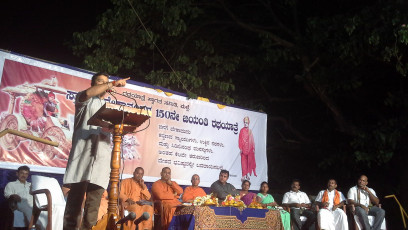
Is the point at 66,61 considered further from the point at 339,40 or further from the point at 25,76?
the point at 339,40

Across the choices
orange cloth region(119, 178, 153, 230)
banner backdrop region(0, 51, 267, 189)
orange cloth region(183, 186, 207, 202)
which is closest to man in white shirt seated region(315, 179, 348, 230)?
banner backdrop region(0, 51, 267, 189)

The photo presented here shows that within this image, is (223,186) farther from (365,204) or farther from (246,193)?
(365,204)

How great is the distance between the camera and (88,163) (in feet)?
11.7

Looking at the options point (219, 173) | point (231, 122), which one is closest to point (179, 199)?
point (219, 173)

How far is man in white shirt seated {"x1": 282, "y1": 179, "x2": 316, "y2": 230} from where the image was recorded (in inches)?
348

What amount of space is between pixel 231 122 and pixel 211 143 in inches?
29.2

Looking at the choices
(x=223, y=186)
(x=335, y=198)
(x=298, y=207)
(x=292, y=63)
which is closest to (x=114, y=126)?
(x=223, y=186)

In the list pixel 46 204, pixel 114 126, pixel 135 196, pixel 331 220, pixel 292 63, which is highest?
pixel 292 63

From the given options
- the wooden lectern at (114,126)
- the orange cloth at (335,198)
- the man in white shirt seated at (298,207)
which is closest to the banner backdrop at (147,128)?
the man in white shirt seated at (298,207)

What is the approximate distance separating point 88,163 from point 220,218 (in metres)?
2.90

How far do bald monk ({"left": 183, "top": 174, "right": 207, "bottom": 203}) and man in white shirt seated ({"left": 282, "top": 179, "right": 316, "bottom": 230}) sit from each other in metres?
1.95

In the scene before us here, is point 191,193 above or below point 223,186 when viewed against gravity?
below

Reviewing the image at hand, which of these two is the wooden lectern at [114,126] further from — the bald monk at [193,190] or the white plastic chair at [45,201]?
the bald monk at [193,190]

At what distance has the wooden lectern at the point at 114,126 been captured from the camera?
338cm
